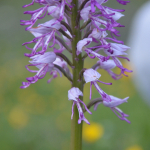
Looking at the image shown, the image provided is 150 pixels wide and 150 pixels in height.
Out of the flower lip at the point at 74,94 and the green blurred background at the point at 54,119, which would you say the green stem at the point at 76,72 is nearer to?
the flower lip at the point at 74,94

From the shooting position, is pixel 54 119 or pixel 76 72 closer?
pixel 76 72

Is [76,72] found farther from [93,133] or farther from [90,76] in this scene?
[93,133]

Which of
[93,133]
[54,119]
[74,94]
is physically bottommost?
[54,119]

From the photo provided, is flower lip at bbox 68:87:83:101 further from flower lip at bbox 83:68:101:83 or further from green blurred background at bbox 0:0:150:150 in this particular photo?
green blurred background at bbox 0:0:150:150

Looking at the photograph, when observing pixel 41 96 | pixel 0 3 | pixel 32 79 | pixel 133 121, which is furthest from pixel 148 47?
pixel 0 3

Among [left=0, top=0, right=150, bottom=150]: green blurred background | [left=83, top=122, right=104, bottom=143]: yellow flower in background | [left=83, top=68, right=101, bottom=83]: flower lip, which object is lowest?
[left=0, top=0, right=150, bottom=150]: green blurred background

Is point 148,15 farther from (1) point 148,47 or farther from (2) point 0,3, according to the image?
(2) point 0,3

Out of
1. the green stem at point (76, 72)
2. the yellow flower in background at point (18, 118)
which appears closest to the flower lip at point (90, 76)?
the green stem at point (76, 72)


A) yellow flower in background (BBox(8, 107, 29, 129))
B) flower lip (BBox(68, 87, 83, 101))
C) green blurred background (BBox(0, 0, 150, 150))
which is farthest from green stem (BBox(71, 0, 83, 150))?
yellow flower in background (BBox(8, 107, 29, 129))

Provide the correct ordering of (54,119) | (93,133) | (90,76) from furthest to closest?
(54,119) → (93,133) → (90,76)

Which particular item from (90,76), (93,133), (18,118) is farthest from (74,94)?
(18,118)
